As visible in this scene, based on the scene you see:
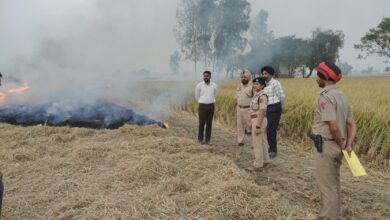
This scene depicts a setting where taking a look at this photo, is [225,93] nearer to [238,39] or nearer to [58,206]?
[238,39]

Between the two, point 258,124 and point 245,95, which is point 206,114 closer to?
point 245,95

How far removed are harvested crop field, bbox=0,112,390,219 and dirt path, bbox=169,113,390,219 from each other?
1 centimetres

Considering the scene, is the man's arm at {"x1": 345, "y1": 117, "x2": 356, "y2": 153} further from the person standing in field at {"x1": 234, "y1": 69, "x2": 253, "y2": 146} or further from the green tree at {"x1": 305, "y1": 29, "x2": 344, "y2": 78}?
the green tree at {"x1": 305, "y1": 29, "x2": 344, "y2": 78}

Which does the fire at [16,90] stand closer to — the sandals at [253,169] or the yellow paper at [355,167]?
the sandals at [253,169]

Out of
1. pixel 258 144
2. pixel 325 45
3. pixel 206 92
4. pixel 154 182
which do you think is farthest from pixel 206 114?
pixel 325 45

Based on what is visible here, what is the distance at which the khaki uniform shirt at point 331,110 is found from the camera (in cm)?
364

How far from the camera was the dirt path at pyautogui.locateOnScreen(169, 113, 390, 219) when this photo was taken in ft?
15.4

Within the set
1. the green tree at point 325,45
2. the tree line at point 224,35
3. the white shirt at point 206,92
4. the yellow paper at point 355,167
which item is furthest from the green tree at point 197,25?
the green tree at point 325,45

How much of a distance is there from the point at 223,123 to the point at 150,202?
23.9 feet

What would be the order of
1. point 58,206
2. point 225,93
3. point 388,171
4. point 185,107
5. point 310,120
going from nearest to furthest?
point 58,206 < point 388,171 < point 310,120 < point 225,93 < point 185,107

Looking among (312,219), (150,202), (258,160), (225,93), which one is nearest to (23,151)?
(150,202)

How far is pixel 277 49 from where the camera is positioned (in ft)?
56.1

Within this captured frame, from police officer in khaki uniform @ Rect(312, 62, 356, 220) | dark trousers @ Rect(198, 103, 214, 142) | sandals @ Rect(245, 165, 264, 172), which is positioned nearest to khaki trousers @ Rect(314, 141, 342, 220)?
police officer in khaki uniform @ Rect(312, 62, 356, 220)

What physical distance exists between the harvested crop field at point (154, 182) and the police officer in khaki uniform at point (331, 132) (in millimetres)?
343
